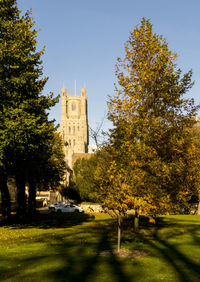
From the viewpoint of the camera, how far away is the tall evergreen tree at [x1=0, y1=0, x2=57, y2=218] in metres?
19.0

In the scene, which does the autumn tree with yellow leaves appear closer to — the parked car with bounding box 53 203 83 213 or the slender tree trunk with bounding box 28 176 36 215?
the slender tree trunk with bounding box 28 176 36 215

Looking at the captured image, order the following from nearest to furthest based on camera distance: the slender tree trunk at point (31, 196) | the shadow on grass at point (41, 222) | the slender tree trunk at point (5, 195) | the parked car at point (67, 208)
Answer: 1. the shadow on grass at point (41, 222)
2. the slender tree trunk at point (5, 195)
3. the slender tree trunk at point (31, 196)
4. the parked car at point (67, 208)

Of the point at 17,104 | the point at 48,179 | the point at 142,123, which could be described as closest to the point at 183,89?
the point at 142,123

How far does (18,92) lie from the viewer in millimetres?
20750

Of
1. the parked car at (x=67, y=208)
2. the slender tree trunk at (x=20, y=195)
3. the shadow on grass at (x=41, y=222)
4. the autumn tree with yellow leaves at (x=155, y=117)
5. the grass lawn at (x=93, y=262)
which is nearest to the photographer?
the grass lawn at (x=93, y=262)

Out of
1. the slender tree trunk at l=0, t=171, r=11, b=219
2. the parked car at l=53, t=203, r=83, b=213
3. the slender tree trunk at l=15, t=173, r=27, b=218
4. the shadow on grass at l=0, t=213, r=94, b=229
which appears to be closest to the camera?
the shadow on grass at l=0, t=213, r=94, b=229

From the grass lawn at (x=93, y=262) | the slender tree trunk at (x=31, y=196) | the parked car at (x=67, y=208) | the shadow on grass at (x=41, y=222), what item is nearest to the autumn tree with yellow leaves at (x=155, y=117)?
the grass lawn at (x=93, y=262)

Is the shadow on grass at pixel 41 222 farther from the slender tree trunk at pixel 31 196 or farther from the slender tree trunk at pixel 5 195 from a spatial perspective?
the slender tree trunk at pixel 31 196

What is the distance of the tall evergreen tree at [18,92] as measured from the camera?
62.4 feet

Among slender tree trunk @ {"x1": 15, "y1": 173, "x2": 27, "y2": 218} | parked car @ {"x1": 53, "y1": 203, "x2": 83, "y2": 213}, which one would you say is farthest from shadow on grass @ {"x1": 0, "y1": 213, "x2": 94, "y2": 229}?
parked car @ {"x1": 53, "y1": 203, "x2": 83, "y2": 213}

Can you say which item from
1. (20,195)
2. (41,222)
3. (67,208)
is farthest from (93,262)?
(67,208)

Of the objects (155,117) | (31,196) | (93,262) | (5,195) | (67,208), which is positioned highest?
(155,117)

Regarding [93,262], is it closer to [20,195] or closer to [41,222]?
[41,222]

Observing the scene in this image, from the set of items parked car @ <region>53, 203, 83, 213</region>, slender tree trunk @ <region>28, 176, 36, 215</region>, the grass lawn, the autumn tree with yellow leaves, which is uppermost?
the autumn tree with yellow leaves
